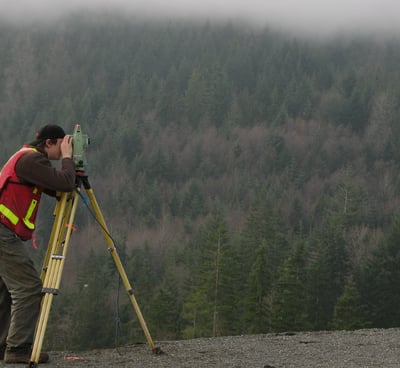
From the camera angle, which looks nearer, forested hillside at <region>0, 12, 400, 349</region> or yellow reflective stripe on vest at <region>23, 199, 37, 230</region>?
yellow reflective stripe on vest at <region>23, 199, 37, 230</region>

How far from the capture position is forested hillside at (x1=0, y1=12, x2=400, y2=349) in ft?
139

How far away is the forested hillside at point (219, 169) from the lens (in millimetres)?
42344

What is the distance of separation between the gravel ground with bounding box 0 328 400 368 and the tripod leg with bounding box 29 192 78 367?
0.73 metres

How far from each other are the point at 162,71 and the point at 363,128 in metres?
54.3

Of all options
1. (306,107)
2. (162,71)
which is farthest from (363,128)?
(162,71)

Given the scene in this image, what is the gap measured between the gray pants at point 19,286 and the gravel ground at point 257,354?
0.33 meters

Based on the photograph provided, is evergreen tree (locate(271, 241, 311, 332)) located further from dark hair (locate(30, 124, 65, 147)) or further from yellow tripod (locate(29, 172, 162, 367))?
dark hair (locate(30, 124, 65, 147))

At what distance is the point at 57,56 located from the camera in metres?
170

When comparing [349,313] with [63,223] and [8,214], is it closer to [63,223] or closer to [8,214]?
[63,223]

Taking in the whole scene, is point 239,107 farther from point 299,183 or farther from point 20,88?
point 20,88

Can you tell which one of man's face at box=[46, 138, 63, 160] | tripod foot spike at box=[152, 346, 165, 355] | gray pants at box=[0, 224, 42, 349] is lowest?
tripod foot spike at box=[152, 346, 165, 355]

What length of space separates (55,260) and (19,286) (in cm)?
42

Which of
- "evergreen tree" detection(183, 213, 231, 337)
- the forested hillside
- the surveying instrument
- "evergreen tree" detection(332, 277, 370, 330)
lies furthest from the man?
"evergreen tree" detection(183, 213, 231, 337)

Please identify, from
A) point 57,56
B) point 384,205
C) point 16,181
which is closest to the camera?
point 16,181
